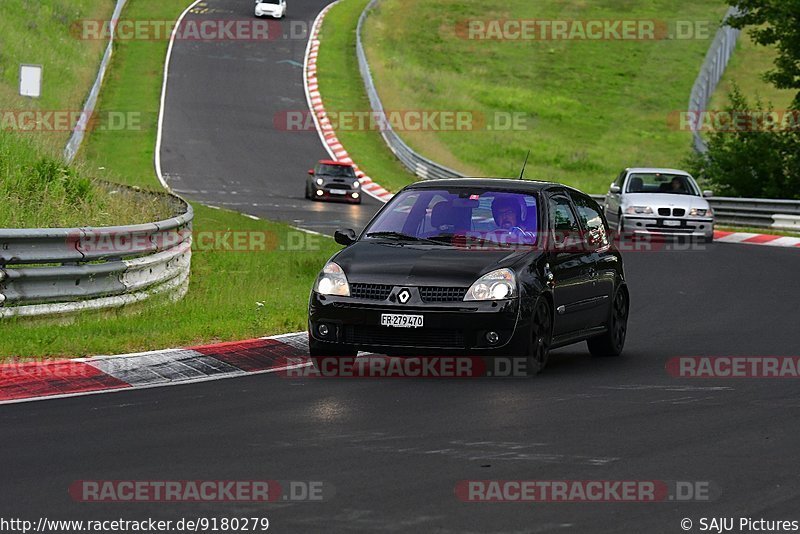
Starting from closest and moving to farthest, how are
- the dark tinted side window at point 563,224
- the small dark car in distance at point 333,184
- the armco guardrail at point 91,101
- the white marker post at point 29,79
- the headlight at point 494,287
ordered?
the headlight at point 494,287 → the dark tinted side window at point 563,224 → the white marker post at point 29,79 → the small dark car in distance at point 333,184 → the armco guardrail at point 91,101

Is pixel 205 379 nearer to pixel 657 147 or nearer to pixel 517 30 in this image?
pixel 657 147

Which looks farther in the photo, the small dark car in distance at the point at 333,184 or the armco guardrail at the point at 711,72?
the armco guardrail at the point at 711,72

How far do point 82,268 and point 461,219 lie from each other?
3.44m

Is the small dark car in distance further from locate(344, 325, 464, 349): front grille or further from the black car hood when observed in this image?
locate(344, 325, 464, 349): front grille

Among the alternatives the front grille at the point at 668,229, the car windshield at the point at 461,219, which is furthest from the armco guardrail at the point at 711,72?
the car windshield at the point at 461,219

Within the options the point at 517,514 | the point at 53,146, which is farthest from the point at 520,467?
the point at 53,146

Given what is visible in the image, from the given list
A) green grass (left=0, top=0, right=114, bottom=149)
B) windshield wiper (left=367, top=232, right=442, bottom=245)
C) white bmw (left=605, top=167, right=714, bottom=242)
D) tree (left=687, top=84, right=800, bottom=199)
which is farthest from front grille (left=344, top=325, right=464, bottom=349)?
green grass (left=0, top=0, right=114, bottom=149)

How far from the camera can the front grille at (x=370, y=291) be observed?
11.2 m

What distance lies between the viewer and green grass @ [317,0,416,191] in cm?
4625

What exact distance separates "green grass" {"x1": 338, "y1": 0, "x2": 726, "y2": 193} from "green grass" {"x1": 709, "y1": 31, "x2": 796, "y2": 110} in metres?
1.99

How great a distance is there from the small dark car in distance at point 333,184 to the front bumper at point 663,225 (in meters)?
11.2

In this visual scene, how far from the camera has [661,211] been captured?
96.0ft

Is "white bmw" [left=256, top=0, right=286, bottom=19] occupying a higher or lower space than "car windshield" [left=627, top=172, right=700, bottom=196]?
higher

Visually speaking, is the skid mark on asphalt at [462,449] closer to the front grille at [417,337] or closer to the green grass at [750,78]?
the front grille at [417,337]
